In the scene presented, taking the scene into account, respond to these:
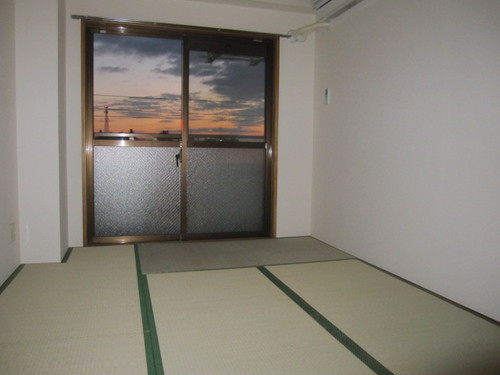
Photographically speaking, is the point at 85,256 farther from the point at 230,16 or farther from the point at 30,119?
the point at 230,16

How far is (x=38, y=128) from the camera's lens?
129 inches

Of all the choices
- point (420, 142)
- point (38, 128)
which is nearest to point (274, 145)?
point (420, 142)

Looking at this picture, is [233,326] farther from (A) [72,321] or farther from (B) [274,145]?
(B) [274,145]

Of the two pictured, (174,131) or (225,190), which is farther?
(225,190)

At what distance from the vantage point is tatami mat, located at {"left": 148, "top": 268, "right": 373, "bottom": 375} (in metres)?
1.73

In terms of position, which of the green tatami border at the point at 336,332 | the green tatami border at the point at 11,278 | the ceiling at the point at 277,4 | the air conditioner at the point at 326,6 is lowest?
the green tatami border at the point at 336,332

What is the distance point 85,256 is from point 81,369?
203 centimetres

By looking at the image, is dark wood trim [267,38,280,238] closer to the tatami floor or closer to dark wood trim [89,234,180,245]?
dark wood trim [89,234,180,245]

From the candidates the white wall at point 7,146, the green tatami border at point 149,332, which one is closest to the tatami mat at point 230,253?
the green tatami border at point 149,332

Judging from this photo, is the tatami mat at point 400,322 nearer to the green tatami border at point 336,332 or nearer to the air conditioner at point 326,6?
the green tatami border at point 336,332

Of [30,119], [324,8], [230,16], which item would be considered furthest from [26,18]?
[324,8]

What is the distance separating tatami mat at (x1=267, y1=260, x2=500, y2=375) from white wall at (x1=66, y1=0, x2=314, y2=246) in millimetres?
1519

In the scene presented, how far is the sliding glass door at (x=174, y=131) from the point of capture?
13.2ft

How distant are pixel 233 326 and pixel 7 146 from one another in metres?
2.23
